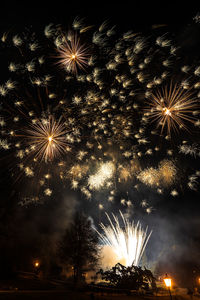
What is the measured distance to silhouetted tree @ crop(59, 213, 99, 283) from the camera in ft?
90.5

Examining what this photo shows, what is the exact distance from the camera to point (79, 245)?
2827 cm

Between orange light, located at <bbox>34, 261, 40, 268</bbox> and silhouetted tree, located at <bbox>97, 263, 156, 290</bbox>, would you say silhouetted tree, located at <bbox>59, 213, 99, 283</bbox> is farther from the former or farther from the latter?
orange light, located at <bbox>34, 261, 40, 268</bbox>

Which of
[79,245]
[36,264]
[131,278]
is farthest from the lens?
[36,264]

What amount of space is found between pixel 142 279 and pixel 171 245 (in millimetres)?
50702

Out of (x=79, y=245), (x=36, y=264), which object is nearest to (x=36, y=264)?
(x=36, y=264)

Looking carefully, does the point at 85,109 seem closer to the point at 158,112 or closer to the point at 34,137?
the point at 34,137

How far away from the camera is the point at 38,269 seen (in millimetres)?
39750

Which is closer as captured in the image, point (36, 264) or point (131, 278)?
point (131, 278)

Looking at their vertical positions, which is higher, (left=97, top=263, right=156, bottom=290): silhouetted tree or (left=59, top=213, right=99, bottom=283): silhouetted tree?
(left=59, top=213, right=99, bottom=283): silhouetted tree

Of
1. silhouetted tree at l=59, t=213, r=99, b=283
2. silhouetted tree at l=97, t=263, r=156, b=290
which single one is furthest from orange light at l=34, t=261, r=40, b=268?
silhouetted tree at l=97, t=263, r=156, b=290

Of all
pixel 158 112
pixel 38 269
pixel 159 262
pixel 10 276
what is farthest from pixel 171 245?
pixel 158 112

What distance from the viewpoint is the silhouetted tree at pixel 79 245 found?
27594 millimetres

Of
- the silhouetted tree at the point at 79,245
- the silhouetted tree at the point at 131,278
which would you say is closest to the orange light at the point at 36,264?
the silhouetted tree at the point at 79,245

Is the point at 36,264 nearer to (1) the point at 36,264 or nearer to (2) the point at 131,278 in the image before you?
(1) the point at 36,264
